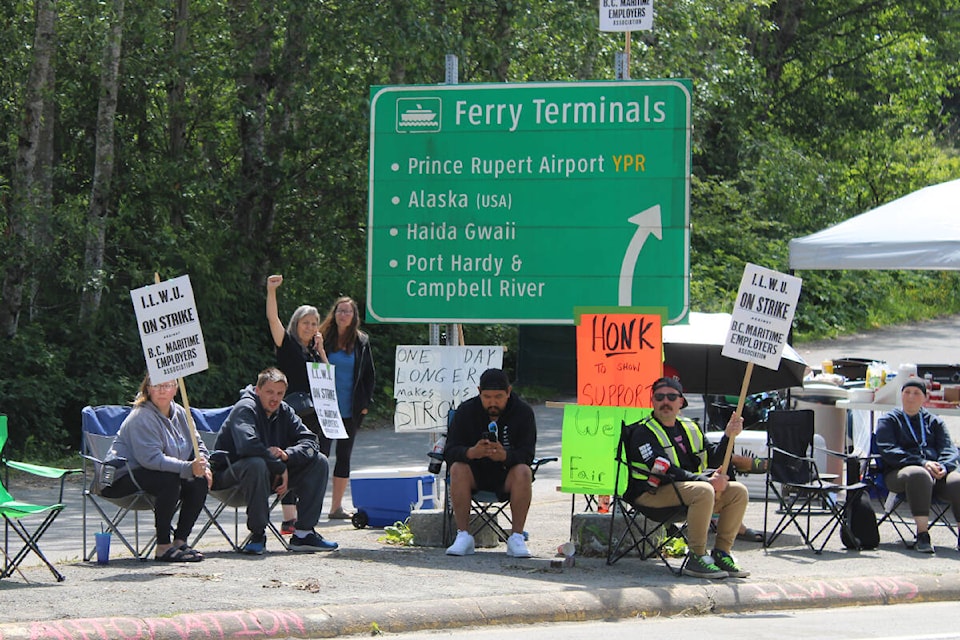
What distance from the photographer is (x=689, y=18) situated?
23922 millimetres

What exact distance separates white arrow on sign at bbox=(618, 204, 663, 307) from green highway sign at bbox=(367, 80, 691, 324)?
0.01 m

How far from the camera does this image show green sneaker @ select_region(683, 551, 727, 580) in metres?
9.59

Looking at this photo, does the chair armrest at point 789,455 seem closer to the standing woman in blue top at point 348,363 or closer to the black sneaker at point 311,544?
the standing woman in blue top at point 348,363

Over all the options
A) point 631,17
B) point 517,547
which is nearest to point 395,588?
point 517,547

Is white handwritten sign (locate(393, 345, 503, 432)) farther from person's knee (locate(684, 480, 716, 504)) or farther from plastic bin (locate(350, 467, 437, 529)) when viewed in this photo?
person's knee (locate(684, 480, 716, 504))

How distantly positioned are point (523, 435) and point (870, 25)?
31.0 m

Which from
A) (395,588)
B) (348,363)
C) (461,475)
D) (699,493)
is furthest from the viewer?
(348,363)

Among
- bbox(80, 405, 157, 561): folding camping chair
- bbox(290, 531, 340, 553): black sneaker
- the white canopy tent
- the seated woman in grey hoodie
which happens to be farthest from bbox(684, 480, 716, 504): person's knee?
the white canopy tent

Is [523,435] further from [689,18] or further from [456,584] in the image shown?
[689,18]

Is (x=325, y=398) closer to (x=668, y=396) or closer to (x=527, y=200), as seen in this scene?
(x=527, y=200)

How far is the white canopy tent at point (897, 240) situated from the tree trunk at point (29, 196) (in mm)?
9214

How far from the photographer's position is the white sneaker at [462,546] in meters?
10.3

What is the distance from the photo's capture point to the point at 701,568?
31.6 ft

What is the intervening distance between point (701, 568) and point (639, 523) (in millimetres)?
1219
